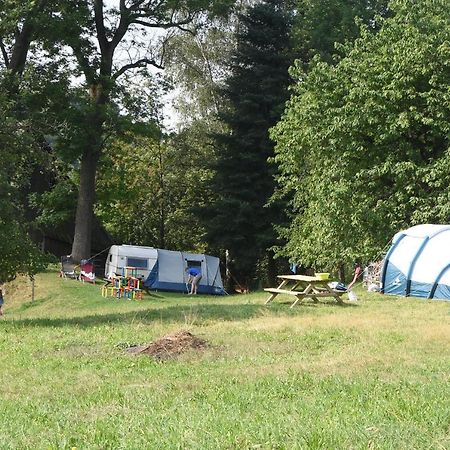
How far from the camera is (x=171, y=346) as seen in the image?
9023 mm

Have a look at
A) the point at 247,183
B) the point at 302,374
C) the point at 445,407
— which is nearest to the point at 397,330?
the point at 302,374

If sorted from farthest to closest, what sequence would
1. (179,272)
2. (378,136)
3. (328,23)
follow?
(328,23)
(179,272)
(378,136)

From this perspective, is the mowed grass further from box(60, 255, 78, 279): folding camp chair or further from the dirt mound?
box(60, 255, 78, 279): folding camp chair

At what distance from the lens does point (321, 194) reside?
2395 centimetres

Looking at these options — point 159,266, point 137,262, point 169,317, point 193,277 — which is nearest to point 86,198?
point 137,262

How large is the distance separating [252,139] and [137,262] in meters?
7.82

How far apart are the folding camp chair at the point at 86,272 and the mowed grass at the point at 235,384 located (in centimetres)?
1303

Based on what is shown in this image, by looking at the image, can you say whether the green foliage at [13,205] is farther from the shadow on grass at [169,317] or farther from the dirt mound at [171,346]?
the dirt mound at [171,346]

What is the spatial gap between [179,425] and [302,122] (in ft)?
70.3

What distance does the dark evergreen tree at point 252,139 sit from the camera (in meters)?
29.4

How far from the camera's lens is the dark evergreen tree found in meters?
29.4

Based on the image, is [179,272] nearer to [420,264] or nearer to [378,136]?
[378,136]

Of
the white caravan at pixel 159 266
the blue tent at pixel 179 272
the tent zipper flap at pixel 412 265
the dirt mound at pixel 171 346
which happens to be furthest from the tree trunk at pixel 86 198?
the dirt mound at pixel 171 346

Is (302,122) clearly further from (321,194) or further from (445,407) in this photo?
(445,407)
